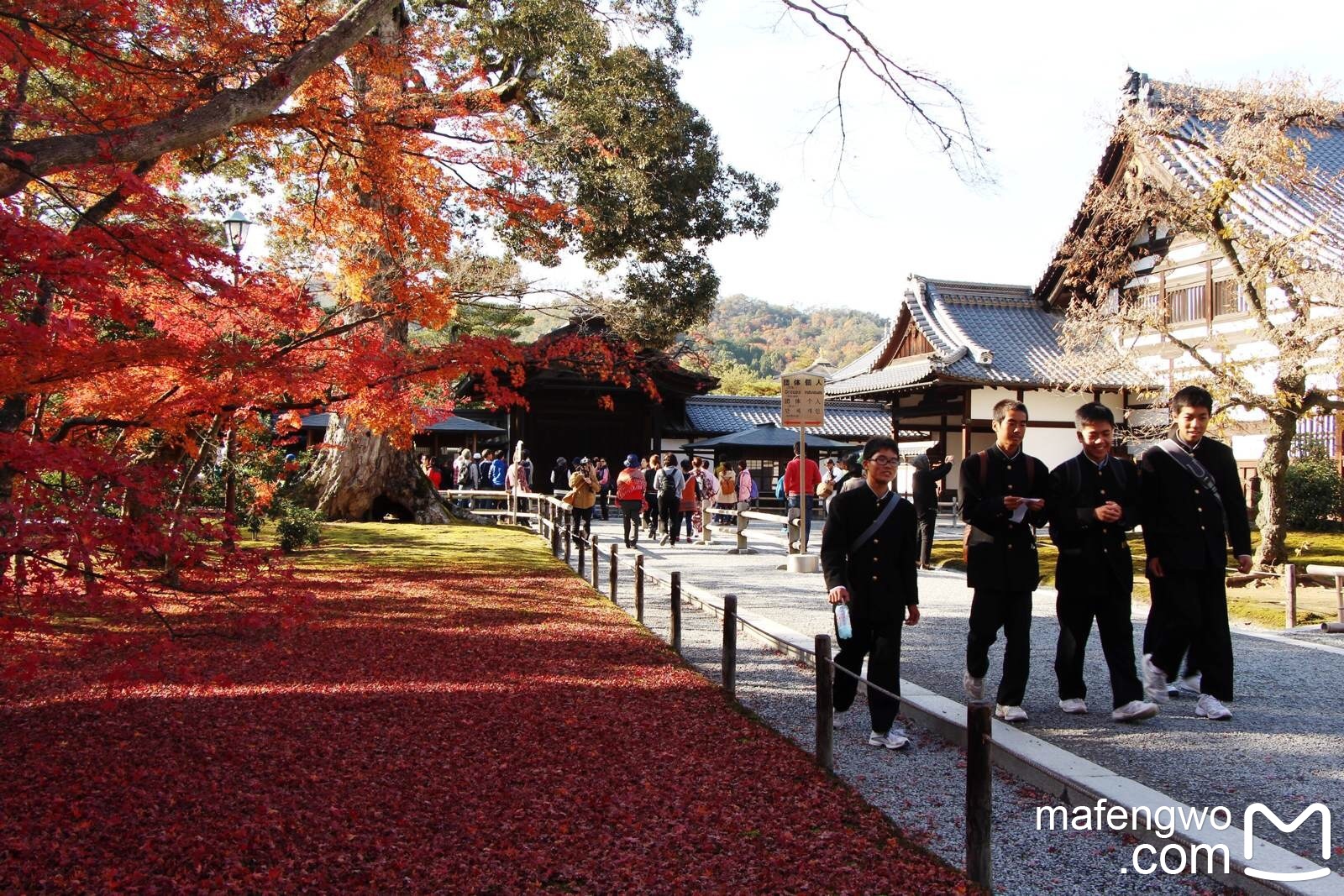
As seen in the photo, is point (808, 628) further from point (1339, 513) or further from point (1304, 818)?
point (1339, 513)

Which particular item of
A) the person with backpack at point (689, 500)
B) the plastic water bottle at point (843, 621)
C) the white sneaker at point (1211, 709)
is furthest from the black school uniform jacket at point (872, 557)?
the person with backpack at point (689, 500)

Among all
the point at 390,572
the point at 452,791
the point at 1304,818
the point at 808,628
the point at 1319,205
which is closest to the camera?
the point at 1304,818

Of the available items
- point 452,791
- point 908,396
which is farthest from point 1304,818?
point 908,396

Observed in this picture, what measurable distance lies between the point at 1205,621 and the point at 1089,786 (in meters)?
2.02

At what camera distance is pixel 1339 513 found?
16.8 metres

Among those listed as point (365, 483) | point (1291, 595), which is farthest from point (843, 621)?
point (365, 483)

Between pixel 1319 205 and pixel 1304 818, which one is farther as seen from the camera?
pixel 1319 205

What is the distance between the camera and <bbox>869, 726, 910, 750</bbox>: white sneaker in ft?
17.1

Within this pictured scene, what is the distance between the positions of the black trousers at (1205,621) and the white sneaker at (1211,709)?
36 millimetres

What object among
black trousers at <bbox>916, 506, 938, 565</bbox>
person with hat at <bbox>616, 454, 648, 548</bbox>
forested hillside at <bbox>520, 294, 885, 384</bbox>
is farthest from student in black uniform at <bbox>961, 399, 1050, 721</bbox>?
forested hillside at <bbox>520, 294, 885, 384</bbox>

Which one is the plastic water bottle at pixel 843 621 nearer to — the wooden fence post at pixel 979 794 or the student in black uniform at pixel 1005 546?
the student in black uniform at pixel 1005 546

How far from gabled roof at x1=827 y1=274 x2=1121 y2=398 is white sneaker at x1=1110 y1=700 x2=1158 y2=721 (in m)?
15.9

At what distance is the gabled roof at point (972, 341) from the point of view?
69.8 ft

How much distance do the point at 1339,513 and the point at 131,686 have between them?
17.9m
